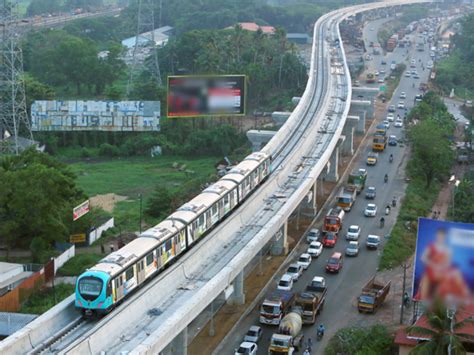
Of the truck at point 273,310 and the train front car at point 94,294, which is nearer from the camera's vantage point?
the train front car at point 94,294

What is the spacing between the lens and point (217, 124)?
85375mm

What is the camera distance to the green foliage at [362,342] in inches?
1406

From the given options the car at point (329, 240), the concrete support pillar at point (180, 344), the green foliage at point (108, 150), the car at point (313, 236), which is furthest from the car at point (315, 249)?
the green foliage at point (108, 150)

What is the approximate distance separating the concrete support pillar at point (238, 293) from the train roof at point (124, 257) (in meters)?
6.79

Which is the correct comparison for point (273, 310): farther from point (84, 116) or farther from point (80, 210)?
point (84, 116)

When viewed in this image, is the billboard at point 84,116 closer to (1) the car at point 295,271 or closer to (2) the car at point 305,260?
(2) the car at point 305,260

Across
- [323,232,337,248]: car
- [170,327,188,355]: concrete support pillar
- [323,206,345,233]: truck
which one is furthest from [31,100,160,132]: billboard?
[170,327,188,355]: concrete support pillar

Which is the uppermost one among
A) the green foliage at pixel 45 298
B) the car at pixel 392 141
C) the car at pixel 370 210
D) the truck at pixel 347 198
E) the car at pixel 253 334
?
the car at pixel 392 141

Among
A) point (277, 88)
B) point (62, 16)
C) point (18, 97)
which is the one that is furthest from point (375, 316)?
point (62, 16)

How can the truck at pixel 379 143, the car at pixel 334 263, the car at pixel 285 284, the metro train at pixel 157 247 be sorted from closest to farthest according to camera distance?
1. the metro train at pixel 157 247
2. the car at pixel 285 284
3. the car at pixel 334 263
4. the truck at pixel 379 143

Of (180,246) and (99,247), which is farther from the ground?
(180,246)

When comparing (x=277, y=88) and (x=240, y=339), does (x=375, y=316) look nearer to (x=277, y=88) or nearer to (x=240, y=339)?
(x=240, y=339)

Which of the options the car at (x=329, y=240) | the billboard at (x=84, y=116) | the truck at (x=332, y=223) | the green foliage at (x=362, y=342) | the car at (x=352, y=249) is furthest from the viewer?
the billboard at (x=84, y=116)

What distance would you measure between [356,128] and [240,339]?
48034mm
